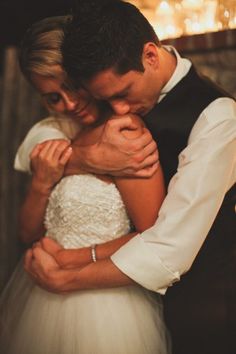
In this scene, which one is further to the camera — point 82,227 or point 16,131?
point 16,131

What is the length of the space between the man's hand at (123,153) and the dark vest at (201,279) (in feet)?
0.29

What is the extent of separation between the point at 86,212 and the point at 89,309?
0.33m

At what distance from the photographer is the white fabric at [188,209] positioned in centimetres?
131

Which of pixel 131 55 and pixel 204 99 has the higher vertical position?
pixel 131 55

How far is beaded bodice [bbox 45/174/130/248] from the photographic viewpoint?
4.89 feet

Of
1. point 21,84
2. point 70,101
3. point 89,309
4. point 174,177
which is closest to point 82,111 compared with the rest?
point 70,101

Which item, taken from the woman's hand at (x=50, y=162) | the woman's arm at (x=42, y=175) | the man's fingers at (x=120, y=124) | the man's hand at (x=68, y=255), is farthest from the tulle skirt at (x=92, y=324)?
the man's fingers at (x=120, y=124)

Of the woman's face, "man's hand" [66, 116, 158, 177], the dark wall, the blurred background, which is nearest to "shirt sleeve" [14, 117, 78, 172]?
the woman's face

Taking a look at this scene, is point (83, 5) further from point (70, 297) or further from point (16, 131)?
point (16, 131)

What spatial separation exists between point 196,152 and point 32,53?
72 centimetres

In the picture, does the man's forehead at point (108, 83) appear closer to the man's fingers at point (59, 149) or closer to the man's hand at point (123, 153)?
the man's hand at point (123, 153)

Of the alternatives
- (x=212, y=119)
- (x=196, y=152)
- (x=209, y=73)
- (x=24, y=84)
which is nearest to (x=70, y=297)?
(x=196, y=152)

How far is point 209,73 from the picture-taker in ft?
7.53

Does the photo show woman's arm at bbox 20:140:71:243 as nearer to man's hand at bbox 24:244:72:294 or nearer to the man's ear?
man's hand at bbox 24:244:72:294
